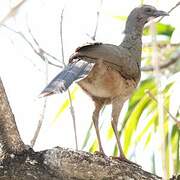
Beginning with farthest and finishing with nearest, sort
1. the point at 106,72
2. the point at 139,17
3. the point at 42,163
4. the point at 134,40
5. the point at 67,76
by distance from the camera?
the point at 139,17 < the point at 134,40 < the point at 106,72 < the point at 67,76 < the point at 42,163

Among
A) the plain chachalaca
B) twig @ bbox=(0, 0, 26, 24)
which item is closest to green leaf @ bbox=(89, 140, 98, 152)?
the plain chachalaca

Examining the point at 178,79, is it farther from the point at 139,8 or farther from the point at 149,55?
the point at 149,55

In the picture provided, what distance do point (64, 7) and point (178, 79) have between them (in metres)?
1.57

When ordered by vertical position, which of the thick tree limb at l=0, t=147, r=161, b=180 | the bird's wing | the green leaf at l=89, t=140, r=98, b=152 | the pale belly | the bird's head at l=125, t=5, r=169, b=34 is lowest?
the thick tree limb at l=0, t=147, r=161, b=180

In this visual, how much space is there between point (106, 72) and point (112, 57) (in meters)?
0.12

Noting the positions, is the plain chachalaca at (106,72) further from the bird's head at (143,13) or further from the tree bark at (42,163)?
the tree bark at (42,163)

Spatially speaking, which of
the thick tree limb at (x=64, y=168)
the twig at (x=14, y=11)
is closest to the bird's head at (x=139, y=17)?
the thick tree limb at (x=64, y=168)

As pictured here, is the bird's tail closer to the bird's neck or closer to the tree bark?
the tree bark

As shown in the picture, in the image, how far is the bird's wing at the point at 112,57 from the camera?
157 inches

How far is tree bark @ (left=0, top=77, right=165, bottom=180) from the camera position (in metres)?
2.95

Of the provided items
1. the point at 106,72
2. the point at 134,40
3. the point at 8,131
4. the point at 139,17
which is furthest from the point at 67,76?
the point at 139,17

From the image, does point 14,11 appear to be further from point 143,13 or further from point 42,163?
point 143,13

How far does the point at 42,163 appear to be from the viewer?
301 centimetres

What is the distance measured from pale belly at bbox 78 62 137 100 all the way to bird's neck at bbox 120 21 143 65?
32 centimetres
